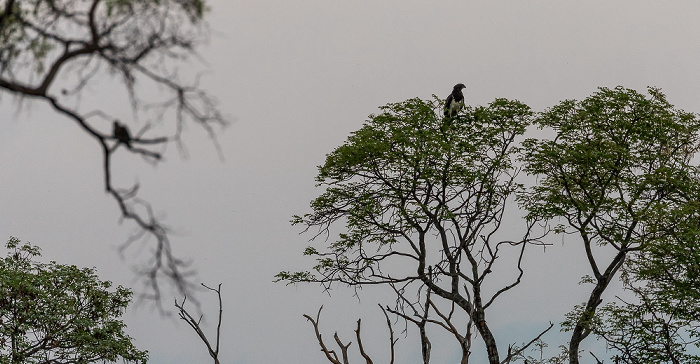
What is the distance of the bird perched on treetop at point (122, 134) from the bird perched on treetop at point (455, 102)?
15.9m

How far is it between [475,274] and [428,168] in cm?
311

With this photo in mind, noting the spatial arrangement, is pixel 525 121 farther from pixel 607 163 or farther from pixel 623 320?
pixel 623 320

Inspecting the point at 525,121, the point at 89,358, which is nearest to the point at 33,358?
the point at 89,358

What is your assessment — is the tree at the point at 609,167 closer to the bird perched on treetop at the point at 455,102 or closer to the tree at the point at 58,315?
the bird perched on treetop at the point at 455,102

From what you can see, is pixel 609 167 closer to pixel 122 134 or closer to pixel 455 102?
pixel 455 102

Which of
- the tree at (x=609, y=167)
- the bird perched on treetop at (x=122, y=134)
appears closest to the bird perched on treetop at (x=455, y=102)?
the tree at (x=609, y=167)

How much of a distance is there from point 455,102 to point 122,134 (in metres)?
16.0

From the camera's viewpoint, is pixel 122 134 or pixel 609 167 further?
pixel 609 167

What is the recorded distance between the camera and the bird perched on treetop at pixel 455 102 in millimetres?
22250

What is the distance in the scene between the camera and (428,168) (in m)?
21.5

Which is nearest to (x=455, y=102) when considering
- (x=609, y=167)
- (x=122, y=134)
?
(x=609, y=167)

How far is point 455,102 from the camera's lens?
22.3 metres

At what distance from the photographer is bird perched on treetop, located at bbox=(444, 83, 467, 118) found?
22250 mm

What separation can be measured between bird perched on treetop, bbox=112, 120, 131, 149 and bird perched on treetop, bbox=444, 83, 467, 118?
52.3 feet
